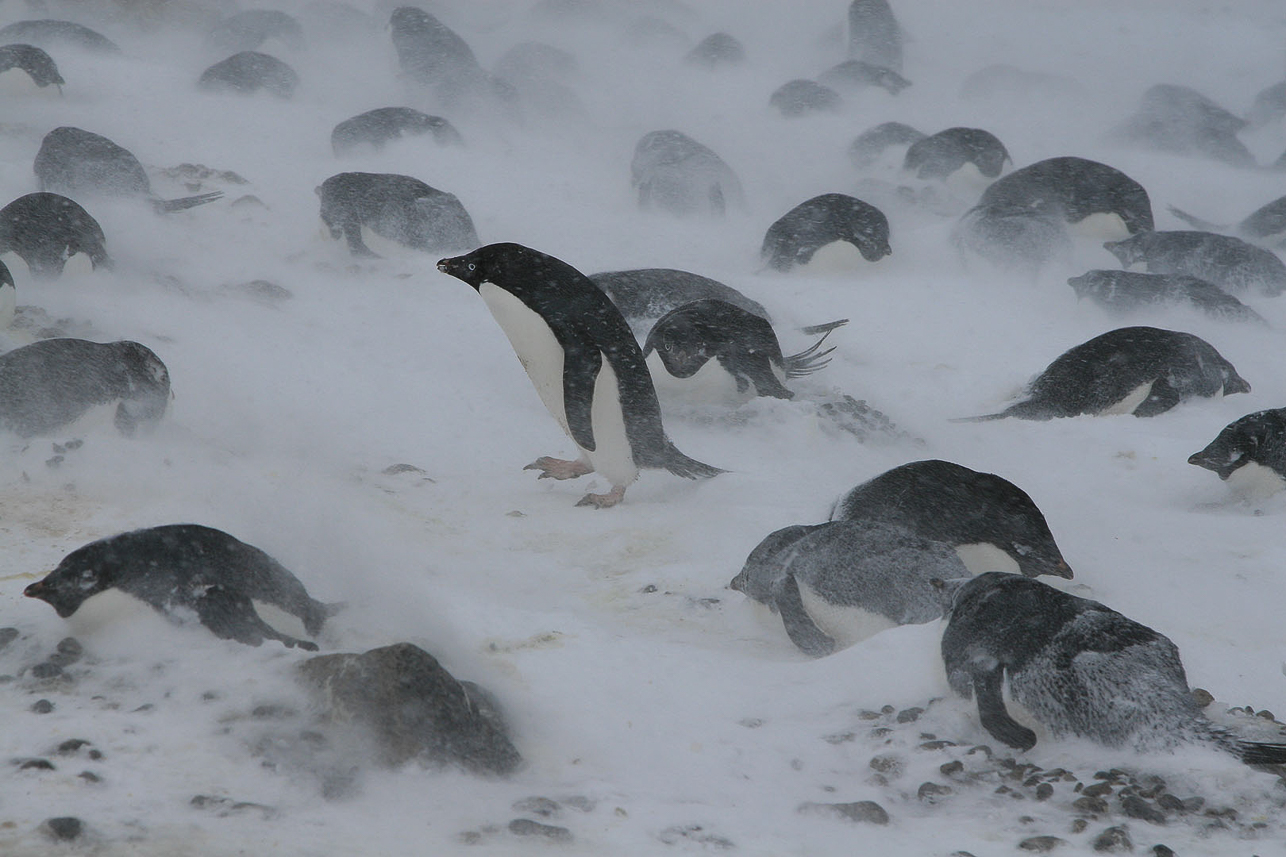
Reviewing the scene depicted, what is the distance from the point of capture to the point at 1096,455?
4332 millimetres

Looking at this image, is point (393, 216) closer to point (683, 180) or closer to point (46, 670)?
point (683, 180)

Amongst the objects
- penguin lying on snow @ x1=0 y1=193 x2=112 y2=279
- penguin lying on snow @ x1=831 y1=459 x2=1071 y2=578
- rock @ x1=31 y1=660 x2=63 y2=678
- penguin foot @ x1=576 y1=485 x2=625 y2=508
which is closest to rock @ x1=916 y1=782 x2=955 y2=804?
penguin lying on snow @ x1=831 y1=459 x2=1071 y2=578

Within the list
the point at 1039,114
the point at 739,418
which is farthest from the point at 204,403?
the point at 1039,114

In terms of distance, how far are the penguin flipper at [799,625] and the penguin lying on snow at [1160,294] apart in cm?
415

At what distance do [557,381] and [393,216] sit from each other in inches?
121

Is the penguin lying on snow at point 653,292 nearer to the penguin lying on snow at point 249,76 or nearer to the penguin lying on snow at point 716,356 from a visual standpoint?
the penguin lying on snow at point 716,356

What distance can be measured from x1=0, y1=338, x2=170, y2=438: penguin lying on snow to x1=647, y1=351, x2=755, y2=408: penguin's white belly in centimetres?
179

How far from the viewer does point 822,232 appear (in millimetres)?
6520

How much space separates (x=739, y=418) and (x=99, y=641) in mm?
2717

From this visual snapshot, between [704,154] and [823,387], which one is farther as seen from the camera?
[704,154]

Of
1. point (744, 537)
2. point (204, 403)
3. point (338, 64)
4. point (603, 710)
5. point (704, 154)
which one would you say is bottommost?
point (603, 710)

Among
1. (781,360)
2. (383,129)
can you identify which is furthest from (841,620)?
(383,129)

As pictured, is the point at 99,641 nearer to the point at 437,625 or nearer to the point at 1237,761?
the point at 437,625

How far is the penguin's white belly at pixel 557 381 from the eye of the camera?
11.6 ft
